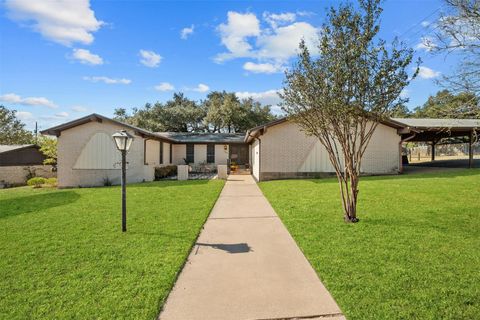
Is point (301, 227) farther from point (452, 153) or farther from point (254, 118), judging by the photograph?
point (452, 153)

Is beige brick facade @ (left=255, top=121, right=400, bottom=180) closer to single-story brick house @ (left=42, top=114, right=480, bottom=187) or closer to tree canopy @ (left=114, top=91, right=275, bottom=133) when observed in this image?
single-story brick house @ (left=42, top=114, right=480, bottom=187)

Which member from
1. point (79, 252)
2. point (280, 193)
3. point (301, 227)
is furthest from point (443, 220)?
point (79, 252)

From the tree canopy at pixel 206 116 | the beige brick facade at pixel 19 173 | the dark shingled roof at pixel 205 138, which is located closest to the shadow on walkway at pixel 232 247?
the dark shingled roof at pixel 205 138

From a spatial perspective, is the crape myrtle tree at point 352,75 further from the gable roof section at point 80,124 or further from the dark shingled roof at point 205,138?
the dark shingled roof at point 205,138

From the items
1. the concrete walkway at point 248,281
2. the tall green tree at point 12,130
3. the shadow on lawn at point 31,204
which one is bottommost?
the concrete walkway at point 248,281

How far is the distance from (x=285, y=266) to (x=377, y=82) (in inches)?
154

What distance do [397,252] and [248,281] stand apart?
2.44m

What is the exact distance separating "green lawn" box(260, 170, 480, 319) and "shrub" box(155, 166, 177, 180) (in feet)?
32.4

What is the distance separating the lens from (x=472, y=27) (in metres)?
6.00

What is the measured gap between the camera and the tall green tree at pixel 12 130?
42906 mm

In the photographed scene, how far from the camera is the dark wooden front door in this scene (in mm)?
22641

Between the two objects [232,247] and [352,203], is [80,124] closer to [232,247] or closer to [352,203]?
[232,247]

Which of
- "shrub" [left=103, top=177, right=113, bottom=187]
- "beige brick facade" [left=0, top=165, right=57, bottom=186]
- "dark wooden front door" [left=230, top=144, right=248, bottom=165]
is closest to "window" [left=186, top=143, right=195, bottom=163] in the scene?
"dark wooden front door" [left=230, top=144, right=248, bottom=165]

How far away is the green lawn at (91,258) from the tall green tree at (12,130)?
4672 centimetres
